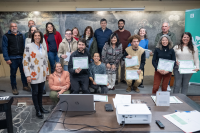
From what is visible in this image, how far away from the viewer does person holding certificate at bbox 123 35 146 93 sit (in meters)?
3.27

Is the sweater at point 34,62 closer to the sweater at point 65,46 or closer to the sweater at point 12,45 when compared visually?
the sweater at point 65,46

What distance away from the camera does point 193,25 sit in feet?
12.9

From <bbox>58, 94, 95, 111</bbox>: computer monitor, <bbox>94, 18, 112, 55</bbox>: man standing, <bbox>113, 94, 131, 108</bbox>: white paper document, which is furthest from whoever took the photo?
<bbox>94, 18, 112, 55</bbox>: man standing

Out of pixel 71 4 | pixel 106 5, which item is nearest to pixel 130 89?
pixel 106 5

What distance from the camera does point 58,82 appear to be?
2.94 m

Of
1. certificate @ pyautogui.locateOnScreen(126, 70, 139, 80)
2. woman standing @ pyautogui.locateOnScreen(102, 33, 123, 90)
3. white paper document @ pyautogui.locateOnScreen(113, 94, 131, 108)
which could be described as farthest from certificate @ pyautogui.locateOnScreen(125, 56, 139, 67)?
white paper document @ pyautogui.locateOnScreen(113, 94, 131, 108)

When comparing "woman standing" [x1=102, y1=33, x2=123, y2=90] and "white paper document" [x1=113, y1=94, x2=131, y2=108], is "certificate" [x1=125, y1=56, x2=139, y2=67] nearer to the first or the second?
"woman standing" [x1=102, y1=33, x2=123, y2=90]

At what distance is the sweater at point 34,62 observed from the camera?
2.49m

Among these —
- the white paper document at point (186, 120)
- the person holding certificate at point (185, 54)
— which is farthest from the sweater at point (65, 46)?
the white paper document at point (186, 120)

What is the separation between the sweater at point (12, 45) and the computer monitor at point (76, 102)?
2350 mm

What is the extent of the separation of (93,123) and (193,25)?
386 cm

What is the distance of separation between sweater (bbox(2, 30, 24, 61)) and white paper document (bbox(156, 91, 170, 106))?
10.0 feet

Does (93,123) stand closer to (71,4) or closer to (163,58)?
(163,58)

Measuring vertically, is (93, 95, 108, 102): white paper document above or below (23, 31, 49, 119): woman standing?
below
